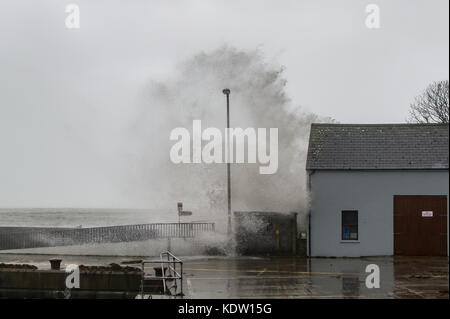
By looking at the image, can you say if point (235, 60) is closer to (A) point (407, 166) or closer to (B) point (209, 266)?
(A) point (407, 166)

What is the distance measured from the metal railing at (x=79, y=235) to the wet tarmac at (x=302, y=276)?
97.2 inches

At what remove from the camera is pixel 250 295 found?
14578 mm

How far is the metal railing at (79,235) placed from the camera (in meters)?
26.3

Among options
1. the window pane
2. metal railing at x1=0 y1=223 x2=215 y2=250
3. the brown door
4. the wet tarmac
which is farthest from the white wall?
metal railing at x1=0 y1=223 x2=215 y2=250

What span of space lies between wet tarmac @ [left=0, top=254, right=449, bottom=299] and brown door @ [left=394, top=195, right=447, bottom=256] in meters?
0.75

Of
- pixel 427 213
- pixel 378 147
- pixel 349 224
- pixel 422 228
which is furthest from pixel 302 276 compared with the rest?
pixel 378 147

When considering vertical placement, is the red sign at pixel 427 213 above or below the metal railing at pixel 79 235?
Result: above

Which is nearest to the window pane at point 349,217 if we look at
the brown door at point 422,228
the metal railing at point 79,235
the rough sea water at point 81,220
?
the brown door at point 422,228

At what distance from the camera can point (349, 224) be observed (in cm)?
2359

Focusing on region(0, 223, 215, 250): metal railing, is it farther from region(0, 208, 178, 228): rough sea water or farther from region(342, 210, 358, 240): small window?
region(0, 208, 178, 228): rough sea water

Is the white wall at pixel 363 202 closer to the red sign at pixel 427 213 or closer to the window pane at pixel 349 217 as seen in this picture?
the window pane at pixel 349 217

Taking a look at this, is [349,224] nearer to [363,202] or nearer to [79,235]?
[363,202]

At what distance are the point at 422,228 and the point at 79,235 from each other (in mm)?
16309
